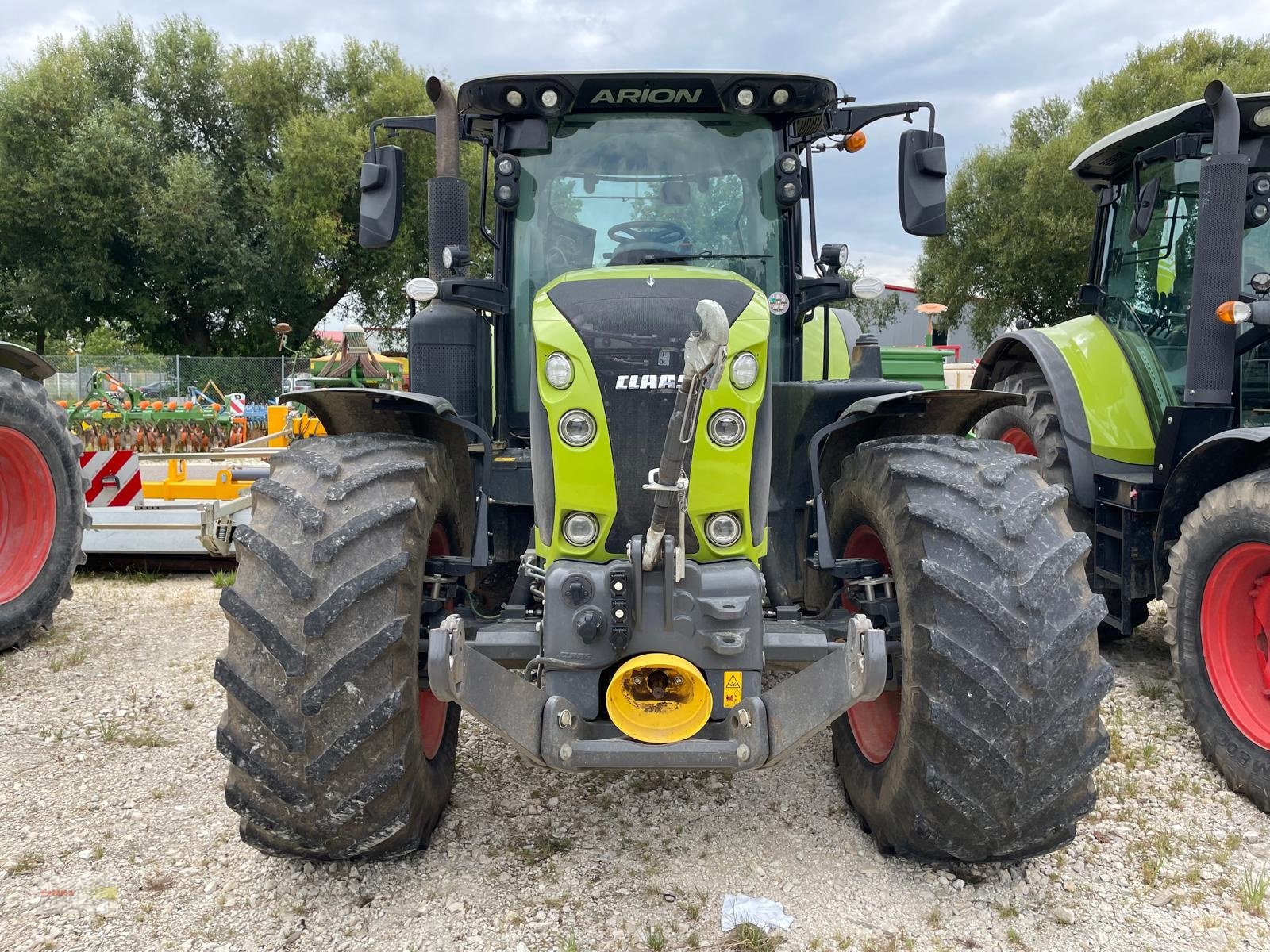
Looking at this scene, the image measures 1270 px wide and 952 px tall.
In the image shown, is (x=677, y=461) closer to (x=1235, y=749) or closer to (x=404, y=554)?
(x=404, y=554)

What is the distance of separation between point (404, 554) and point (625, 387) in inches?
30.8

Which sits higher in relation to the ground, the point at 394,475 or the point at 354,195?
the point at 354,195

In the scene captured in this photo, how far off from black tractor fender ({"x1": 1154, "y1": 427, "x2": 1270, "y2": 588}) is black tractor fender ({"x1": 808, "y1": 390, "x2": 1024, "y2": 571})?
116cm

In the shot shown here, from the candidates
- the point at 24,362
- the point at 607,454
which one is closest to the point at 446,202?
the point at 607,454

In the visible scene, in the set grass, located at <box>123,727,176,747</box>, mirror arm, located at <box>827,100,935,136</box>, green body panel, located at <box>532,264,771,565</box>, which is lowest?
grass, located at <box>123,727,176,747</box>

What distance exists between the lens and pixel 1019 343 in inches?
231

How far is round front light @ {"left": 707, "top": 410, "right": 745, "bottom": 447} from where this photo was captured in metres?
2.74

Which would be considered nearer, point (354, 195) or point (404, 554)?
point (404, 554)

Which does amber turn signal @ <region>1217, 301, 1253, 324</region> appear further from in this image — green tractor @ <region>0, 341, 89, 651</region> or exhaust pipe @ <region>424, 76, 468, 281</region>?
green tractor @ <region>0, 341, 89, 651</region>

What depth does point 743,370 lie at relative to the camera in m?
2.73

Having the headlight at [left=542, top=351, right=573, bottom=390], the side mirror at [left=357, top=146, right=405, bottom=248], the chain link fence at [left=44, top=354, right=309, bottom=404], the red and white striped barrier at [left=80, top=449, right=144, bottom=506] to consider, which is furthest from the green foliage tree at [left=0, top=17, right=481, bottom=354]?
the headlight at [left=542, top=351, right=573, bottom=390]

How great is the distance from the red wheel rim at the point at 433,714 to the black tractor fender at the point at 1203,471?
3.11 meters

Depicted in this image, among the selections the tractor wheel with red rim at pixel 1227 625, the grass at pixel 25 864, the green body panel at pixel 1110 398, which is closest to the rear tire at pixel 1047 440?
the green body panel at pixel 1110 398

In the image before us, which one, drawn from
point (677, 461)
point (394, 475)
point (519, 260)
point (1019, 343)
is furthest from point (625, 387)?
point (1019, 343)
